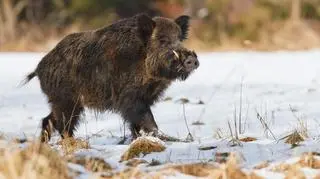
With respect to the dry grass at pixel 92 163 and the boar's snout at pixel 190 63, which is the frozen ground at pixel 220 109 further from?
the boar's snout at pixel 190 63

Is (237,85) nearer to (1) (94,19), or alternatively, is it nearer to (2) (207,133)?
(2) (207,133)

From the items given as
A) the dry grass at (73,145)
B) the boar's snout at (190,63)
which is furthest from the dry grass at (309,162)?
the boar's snout at (190,63)

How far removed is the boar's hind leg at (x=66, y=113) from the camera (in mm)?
7656

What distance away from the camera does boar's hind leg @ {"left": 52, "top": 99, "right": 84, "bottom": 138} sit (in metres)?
7.66

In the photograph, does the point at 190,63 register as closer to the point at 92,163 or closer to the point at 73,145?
the point at 73,145

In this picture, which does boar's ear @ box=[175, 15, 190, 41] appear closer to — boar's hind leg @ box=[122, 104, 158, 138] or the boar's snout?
the boar's snout

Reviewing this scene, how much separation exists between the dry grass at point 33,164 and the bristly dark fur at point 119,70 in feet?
7.83

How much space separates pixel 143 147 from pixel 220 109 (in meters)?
3.97

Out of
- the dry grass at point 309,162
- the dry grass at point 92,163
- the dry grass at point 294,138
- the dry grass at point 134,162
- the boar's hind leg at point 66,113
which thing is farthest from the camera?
the boar's hind leg at point 66,113

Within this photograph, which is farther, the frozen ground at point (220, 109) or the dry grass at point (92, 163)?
the frozen ground at point (220, 109)

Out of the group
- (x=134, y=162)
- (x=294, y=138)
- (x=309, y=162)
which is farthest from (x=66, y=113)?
(x=309, y=162)

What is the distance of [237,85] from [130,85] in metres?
5.02

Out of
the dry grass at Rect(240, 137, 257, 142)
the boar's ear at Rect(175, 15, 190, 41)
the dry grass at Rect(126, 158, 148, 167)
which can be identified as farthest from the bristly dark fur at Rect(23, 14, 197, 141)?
the dry grass at Rect(126, 158, 148, 167)

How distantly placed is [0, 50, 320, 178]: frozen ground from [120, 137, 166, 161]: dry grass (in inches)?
3.2
